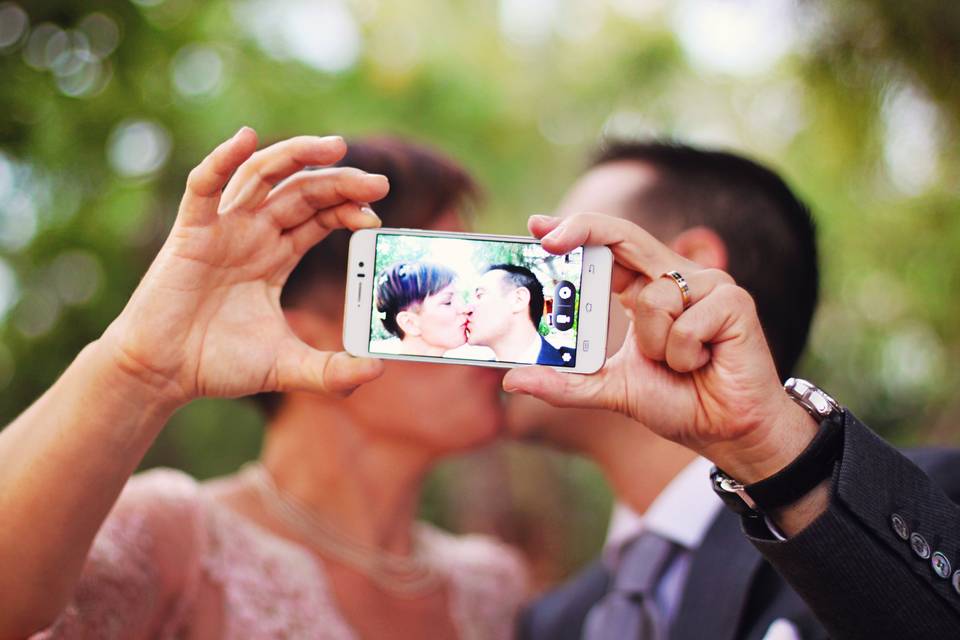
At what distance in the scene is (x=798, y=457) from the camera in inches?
59.6

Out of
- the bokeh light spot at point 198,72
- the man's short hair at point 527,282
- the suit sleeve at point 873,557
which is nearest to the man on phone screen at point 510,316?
the man's short hair at point 527,282

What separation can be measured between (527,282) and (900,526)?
80 cm

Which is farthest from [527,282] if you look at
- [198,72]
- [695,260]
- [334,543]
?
[198,72]

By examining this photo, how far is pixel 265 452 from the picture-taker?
2822 mm

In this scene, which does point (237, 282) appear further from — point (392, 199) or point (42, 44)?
point (42, 44)

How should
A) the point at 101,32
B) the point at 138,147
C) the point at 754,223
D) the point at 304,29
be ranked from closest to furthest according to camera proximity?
the point at 754,223, the point at 101,32, the point at 138,147, the point at 304,29

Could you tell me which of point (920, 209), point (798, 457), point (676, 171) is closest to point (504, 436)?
point (676, 171)

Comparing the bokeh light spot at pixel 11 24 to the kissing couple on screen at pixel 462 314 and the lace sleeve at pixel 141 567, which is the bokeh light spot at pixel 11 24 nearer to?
the lace sleeve at pixel 141 567

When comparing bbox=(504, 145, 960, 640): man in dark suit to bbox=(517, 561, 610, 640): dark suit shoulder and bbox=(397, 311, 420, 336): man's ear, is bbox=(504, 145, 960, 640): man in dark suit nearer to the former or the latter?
bbox=(397, 311, 420, 336): man's ear

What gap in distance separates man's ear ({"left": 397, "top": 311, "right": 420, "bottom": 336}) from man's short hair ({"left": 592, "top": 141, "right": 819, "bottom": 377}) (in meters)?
1.15

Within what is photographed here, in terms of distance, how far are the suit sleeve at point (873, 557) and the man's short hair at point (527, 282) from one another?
1.95ft

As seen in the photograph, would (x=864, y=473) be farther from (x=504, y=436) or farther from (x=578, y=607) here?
(x=504, y=436)

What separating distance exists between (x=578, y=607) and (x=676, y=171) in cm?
140

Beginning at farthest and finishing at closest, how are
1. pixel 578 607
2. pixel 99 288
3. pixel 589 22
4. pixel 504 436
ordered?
pixel 589 22, pixel 99 288, pixel 504 436, pixel 578 607
